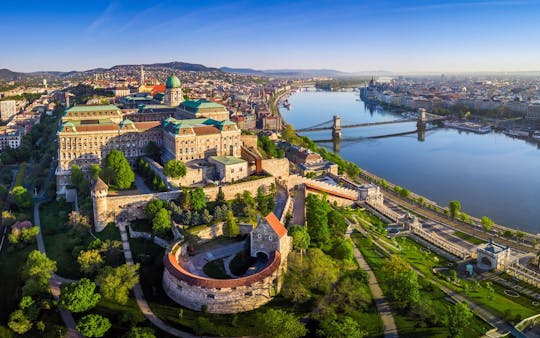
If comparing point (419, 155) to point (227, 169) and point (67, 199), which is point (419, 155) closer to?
point (227, 169)

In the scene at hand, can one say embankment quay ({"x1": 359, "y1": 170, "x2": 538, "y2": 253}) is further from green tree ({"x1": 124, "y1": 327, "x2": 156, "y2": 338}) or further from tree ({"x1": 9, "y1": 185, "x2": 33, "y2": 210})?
tree ({"x1": 9, "y1": 185, "x2": 33, "y2": 210})

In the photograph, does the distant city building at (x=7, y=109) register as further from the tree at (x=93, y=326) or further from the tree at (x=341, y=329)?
the tree at (x=341, y=329)

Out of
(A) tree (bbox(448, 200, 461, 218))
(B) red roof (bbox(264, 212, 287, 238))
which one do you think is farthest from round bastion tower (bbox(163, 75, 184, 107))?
(B) red roof (bbox(264, 212, 287, 238))

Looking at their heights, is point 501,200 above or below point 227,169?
below

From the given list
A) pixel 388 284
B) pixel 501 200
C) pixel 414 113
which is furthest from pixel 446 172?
pixel 414 113

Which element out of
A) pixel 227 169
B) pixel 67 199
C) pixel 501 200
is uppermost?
pixel 227 169

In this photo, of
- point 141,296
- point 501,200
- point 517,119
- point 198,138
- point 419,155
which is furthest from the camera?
point 517,119

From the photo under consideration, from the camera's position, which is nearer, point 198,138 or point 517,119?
point 198,138
